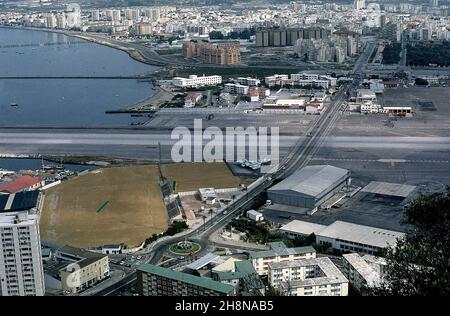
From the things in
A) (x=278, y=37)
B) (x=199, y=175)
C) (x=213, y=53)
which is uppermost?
(x=278, y=37)

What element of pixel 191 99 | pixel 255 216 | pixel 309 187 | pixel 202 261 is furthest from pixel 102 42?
pixel 202 261

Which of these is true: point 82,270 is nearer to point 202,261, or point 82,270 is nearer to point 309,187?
point 202,261

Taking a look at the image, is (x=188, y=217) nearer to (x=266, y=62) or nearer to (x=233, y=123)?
(x=233, y=123)

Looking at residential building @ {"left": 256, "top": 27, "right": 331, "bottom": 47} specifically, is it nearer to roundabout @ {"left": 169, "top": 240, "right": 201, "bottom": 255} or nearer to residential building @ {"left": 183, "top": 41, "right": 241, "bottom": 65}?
residential building @ {"left": 183, "top": 41, "right": 241, "bottom": 65}

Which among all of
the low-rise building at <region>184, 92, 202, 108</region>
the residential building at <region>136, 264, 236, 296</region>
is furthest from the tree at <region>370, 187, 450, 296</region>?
the low-rise building at <region>184, 92, 202, 108</region>
